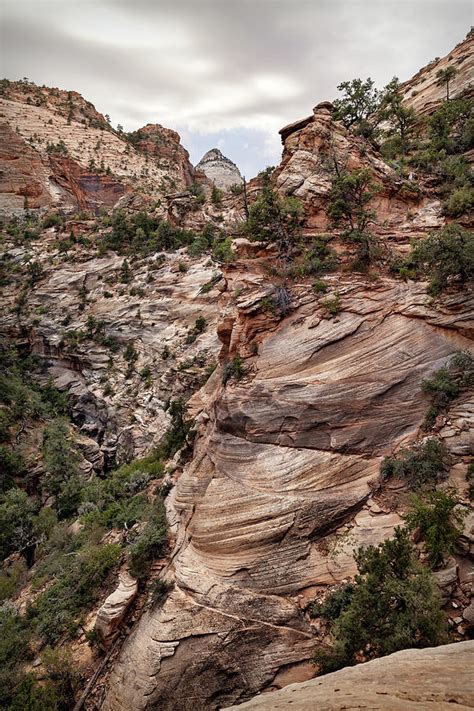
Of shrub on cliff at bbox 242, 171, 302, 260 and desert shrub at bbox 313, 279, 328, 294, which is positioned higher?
shrub on cliff at bbox 242, 171, 302, 260

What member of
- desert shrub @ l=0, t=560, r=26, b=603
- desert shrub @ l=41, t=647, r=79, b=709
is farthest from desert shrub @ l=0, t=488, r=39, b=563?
desert shrub @ l=41, t=647, r=79, b=709

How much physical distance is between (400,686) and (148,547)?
1195 centimetres

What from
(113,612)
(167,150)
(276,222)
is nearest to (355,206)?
(276,222)

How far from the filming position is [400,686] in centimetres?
569

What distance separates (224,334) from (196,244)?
23886 millimetres

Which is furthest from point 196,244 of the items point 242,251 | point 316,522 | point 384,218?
point 316,522

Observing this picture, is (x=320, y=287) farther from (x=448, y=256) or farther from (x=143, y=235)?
(x=143, y=235)

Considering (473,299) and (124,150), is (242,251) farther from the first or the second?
(124,150)

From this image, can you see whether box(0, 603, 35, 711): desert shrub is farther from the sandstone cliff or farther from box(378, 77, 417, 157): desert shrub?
box(378, 77, 417, 157): desert shrub

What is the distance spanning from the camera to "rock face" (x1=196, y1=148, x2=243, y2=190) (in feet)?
340

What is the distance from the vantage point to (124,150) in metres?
76.2

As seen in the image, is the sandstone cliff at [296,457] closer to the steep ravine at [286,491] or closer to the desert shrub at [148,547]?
the steep ravine at [286,491]

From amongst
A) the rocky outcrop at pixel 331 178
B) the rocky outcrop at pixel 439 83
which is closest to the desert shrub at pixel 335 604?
the rocky outcrop at pixel 331 178

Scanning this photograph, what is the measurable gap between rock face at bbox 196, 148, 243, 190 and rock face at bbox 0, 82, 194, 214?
61.4 ft
